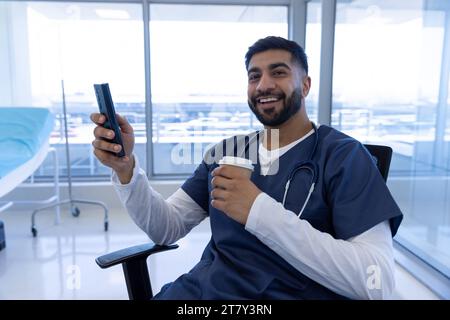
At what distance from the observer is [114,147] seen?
877 millimetres

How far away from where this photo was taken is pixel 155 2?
3.13m

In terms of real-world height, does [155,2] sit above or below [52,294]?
above

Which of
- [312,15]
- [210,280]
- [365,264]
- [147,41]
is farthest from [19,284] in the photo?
[312,15]

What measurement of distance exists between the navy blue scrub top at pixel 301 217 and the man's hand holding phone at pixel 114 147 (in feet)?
0.90

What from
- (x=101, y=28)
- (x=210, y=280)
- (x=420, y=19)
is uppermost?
(x=101, y=28)

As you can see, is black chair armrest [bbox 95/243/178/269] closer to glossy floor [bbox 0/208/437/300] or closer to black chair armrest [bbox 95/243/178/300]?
black chair armrest [bbox 95/243/178/300]

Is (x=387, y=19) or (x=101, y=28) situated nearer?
(x=387, y=19)

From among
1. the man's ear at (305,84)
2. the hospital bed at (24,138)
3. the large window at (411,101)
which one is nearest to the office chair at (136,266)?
the man's ear at (305,84)

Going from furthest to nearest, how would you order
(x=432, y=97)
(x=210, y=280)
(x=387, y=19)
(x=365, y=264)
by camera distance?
1. (x=387, y=19)
2. (x=432, y=97)
3. (x=210, y=280)
4. (x=365, y=264)

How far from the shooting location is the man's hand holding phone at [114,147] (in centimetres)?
86

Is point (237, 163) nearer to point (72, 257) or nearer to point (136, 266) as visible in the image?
point (136, 266)

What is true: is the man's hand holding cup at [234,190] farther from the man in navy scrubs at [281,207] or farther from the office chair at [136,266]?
the office chair at [136,266]

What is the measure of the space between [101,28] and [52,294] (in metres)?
2.30

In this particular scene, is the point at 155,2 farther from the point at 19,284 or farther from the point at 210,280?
the point at 210,280
